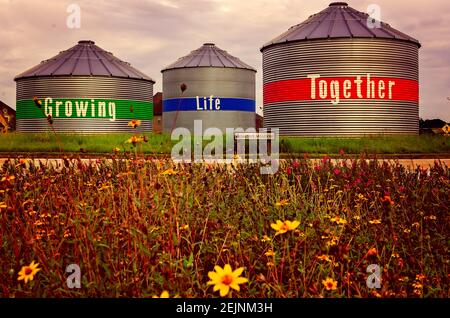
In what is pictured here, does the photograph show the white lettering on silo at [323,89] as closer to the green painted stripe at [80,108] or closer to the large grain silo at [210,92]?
the large grain silo at [210,92]

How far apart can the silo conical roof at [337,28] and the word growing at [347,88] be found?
207 cm

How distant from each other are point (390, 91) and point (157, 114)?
116 feet

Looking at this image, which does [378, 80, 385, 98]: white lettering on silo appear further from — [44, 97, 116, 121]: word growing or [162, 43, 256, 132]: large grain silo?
[44, 97, 116, 121]: word growing

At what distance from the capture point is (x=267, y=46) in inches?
1070

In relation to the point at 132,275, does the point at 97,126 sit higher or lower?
higher

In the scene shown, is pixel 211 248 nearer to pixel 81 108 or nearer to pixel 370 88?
pixel 370 88

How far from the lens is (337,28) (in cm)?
2553

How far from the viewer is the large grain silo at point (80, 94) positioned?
103 ft

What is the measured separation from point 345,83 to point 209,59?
1261 cm

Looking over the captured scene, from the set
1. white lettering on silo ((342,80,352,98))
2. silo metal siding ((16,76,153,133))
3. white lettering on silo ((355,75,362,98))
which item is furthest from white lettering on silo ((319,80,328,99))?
silo metal siding ((16,76,153,133))

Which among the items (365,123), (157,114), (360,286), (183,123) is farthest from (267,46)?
(157,114)

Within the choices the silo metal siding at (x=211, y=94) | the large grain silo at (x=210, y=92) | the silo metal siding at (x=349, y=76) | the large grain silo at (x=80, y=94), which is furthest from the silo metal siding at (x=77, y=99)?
the silo metal siding at (x=349, y=76)

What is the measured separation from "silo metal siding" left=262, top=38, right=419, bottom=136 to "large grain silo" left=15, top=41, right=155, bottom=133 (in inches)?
396

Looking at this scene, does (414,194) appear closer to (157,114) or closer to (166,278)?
(166,278)
